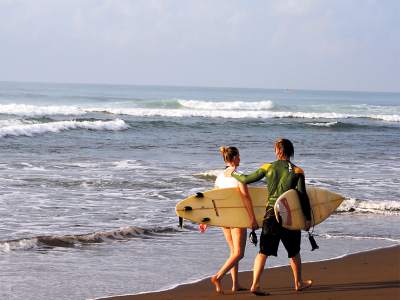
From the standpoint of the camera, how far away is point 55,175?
1491 centimetres

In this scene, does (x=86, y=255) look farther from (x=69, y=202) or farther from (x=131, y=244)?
(x=69, y=202)

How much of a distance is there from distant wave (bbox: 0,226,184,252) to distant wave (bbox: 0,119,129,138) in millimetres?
16305

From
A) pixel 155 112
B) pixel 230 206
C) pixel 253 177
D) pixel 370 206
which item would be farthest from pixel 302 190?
pixel 155 112

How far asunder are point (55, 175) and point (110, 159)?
4.13m

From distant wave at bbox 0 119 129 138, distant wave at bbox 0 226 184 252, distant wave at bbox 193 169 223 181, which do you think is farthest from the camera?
distant wave at bbox 0 119 129 138

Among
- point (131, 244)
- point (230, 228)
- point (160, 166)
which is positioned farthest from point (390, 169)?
point (230, 228)

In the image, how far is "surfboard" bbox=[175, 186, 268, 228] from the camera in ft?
22.2

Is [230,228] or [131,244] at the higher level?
[230,228]

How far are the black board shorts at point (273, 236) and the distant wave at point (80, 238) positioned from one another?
9.40 ft

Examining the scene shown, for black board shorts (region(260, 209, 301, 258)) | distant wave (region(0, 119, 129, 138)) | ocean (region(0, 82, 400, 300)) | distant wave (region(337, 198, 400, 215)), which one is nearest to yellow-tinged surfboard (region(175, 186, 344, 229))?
black board shorts (region(260, 209, 301, 258))

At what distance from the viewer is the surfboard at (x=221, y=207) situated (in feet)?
22.2

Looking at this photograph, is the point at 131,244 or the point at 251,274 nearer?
the point at 251,274

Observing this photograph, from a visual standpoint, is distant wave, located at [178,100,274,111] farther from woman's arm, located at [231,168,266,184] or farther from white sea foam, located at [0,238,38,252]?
woman's arm, located at [231,168,266,184]

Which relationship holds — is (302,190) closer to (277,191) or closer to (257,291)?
(277,191)
